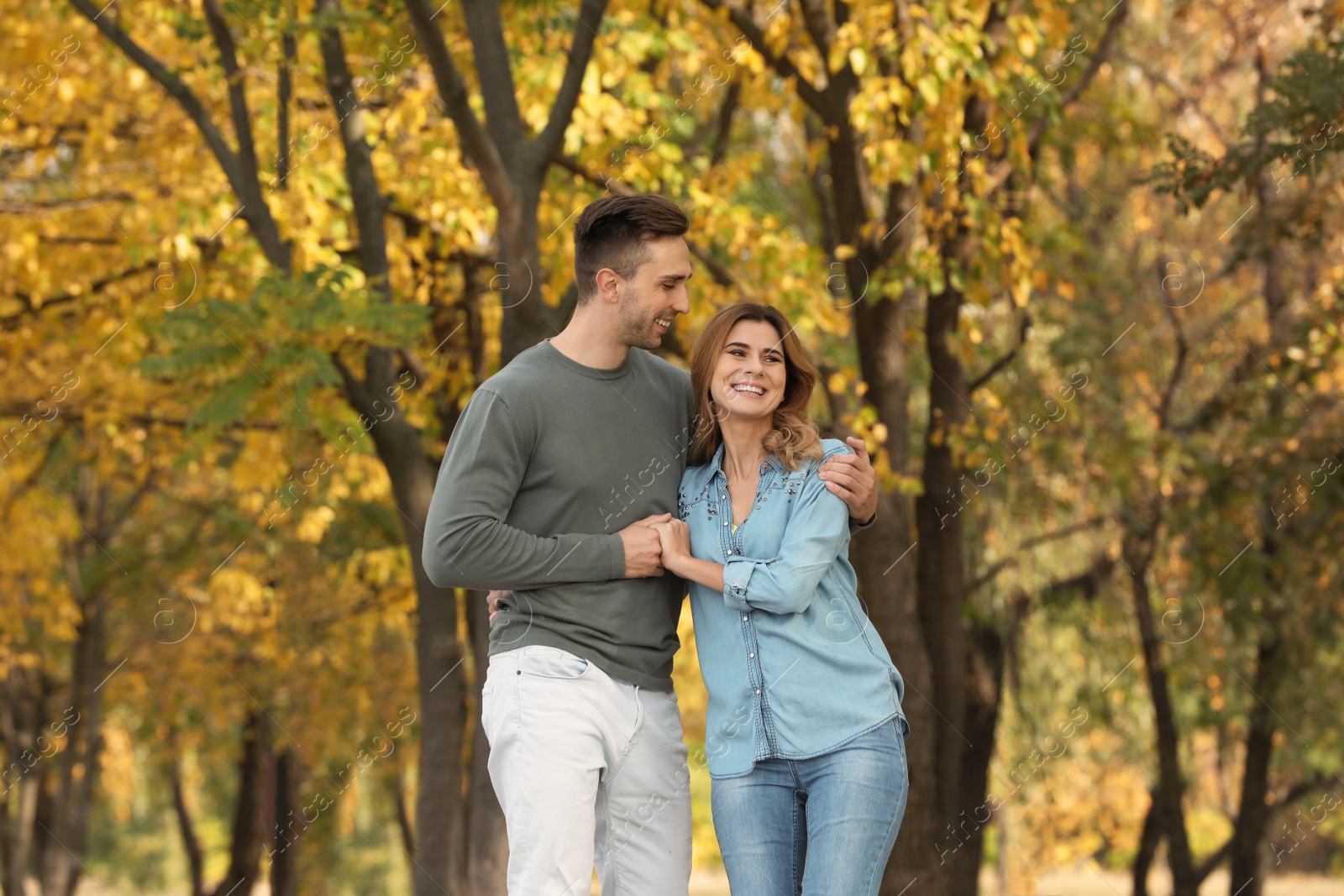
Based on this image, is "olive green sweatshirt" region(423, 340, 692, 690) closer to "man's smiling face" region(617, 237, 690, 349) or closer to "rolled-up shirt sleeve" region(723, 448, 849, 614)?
"man's smiling face" region(617, 237, 690, 349)

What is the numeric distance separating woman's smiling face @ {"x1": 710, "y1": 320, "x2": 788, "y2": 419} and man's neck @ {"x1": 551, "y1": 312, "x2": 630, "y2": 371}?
25 centimetres

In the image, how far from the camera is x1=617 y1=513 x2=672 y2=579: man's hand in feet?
9.84

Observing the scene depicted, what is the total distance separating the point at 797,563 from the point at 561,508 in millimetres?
555

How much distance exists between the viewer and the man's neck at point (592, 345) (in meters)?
3.19

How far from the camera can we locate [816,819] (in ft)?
9.45

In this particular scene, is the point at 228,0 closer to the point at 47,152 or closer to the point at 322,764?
the point at 47,152

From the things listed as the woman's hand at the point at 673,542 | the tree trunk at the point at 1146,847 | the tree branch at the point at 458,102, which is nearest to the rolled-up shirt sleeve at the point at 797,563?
the woman's hand at the point at 673,542

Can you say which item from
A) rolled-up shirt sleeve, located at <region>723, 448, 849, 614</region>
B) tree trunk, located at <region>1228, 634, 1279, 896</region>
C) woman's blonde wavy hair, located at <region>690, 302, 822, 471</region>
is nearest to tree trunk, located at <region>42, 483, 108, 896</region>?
tree trunk, located at <region>1228, 634, 1279, 896</region>

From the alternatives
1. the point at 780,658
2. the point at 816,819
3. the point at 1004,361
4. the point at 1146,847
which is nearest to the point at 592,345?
the point at 780,658

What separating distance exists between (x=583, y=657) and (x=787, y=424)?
73cm

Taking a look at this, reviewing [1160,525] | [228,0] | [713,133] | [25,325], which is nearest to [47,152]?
[25,325]

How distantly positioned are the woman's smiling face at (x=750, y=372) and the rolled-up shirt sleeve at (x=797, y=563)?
235mm

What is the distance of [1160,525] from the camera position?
10.4m

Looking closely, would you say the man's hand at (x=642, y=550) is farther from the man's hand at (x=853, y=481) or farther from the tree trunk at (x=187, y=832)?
the tree trunk at (x=187, y=832)
